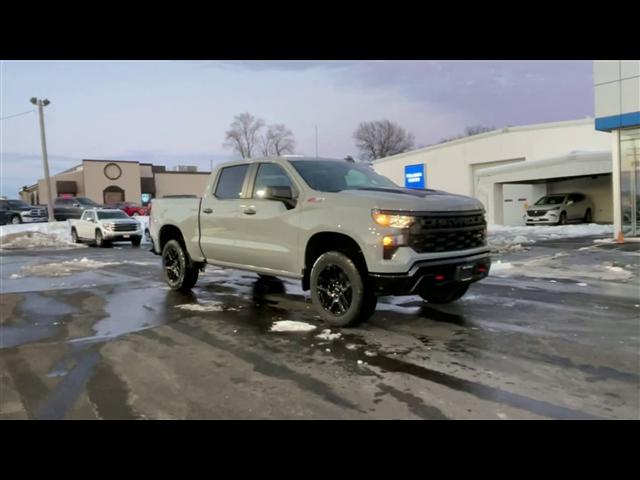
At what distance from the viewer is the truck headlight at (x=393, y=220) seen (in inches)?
217

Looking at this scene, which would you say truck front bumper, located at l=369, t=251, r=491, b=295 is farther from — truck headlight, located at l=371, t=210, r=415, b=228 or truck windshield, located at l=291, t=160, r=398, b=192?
truck windshield, located at l=291, t=160, r=398, b=192

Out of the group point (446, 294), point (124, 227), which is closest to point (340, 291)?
point (446, 294)

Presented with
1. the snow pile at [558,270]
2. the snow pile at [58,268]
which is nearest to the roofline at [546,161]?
the snow pile at [558,270]

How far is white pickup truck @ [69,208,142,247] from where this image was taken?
21.5 metres

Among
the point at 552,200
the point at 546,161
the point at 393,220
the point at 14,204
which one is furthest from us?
the point at 14,204

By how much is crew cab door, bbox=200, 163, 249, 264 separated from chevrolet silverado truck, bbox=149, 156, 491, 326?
15 mm

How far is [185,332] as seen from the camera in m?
6.09

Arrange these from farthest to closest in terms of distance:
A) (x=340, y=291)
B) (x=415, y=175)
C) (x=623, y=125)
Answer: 1. (x=415, y=175)
2. (x=623, y=125)
3. (x=340, y=291)

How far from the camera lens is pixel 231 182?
25.4ft

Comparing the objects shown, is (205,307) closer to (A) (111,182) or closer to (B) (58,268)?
(B) (58,268)

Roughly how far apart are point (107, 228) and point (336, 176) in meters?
17.1

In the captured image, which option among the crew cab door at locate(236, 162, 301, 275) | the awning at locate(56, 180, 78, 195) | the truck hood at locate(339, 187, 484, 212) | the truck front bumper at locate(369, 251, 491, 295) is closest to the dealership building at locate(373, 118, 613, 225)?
the truck hood at locate(339, 187, 484, 212)

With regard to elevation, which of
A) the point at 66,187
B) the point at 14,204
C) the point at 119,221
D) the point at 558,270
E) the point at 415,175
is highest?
the point at 66,187
